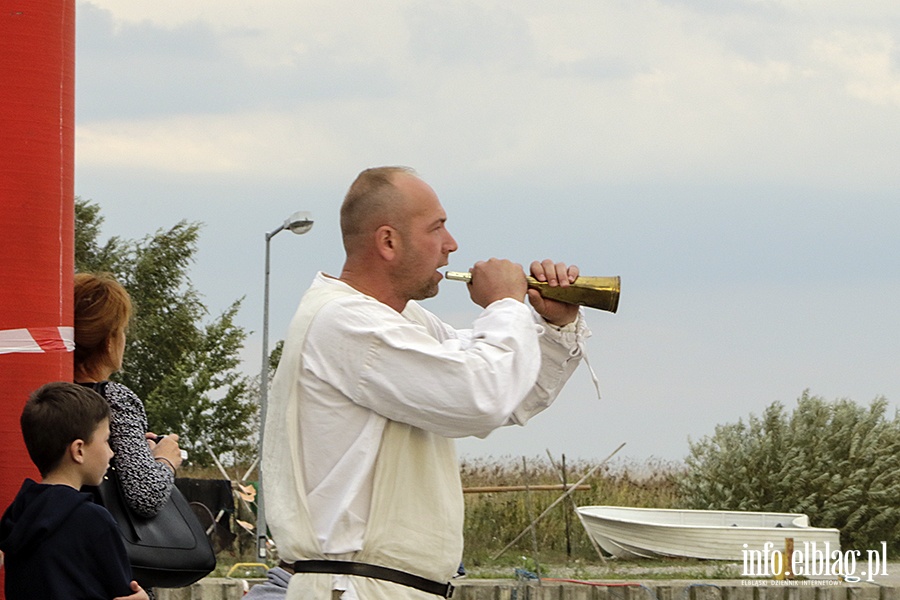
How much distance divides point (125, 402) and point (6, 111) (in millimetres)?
976

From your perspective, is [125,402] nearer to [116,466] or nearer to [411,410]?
[116,466]

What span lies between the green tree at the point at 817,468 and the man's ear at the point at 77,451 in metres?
17.1

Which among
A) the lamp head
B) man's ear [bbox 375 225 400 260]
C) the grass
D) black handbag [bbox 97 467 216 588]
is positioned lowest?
the grass

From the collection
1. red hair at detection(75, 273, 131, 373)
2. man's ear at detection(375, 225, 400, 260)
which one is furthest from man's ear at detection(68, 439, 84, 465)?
man's ear at detection(375, 225, 400, 260)

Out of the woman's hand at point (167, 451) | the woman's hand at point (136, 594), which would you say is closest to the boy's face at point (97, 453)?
the woman's hand at point (136, 594)

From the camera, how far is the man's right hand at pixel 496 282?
339 centimetres

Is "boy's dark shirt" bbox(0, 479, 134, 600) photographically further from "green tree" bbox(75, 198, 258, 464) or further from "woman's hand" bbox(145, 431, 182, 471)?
"green tree" bbox(75, 198, 258, 464)

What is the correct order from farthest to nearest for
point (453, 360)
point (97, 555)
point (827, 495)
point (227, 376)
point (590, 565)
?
point (227, 376)
point (827, 495)
point (590, 565)
point (97, 555)
point (453, 360)

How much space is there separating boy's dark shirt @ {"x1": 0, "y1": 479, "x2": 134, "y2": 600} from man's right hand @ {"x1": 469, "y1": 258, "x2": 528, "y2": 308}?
1280mm

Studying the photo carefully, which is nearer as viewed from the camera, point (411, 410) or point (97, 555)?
point (411, 410)

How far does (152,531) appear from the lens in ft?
13.8

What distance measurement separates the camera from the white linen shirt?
3133 mm

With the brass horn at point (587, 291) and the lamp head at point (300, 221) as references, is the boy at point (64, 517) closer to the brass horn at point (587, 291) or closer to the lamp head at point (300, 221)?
the brass horn at point (587, 291)

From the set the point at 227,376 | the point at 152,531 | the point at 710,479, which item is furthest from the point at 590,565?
the point at 227,376
